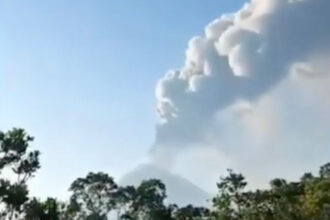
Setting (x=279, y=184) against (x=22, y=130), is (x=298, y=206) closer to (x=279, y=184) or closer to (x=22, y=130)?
(x=279, y=184)

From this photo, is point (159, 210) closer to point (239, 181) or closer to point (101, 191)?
point (101, 191)

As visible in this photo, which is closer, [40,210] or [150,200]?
[40,210]

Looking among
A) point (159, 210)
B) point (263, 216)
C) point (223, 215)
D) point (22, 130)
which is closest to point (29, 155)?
point (22, 130)

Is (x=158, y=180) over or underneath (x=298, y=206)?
over

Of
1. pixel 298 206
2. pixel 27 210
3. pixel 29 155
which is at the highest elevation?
pixel 298 206

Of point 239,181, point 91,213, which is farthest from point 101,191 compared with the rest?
point 239,181

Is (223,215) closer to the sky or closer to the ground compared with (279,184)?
closer to the ground

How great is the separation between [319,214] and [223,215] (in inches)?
352

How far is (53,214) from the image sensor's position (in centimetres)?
4222

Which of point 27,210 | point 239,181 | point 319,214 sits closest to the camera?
point 27,210

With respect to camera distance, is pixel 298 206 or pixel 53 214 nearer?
pixel 53 214

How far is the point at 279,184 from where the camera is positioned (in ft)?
213

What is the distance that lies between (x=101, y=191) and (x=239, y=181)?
1852 cm

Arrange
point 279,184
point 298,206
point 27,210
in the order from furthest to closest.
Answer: point 279,184 → point 298,206 → point 27,210
